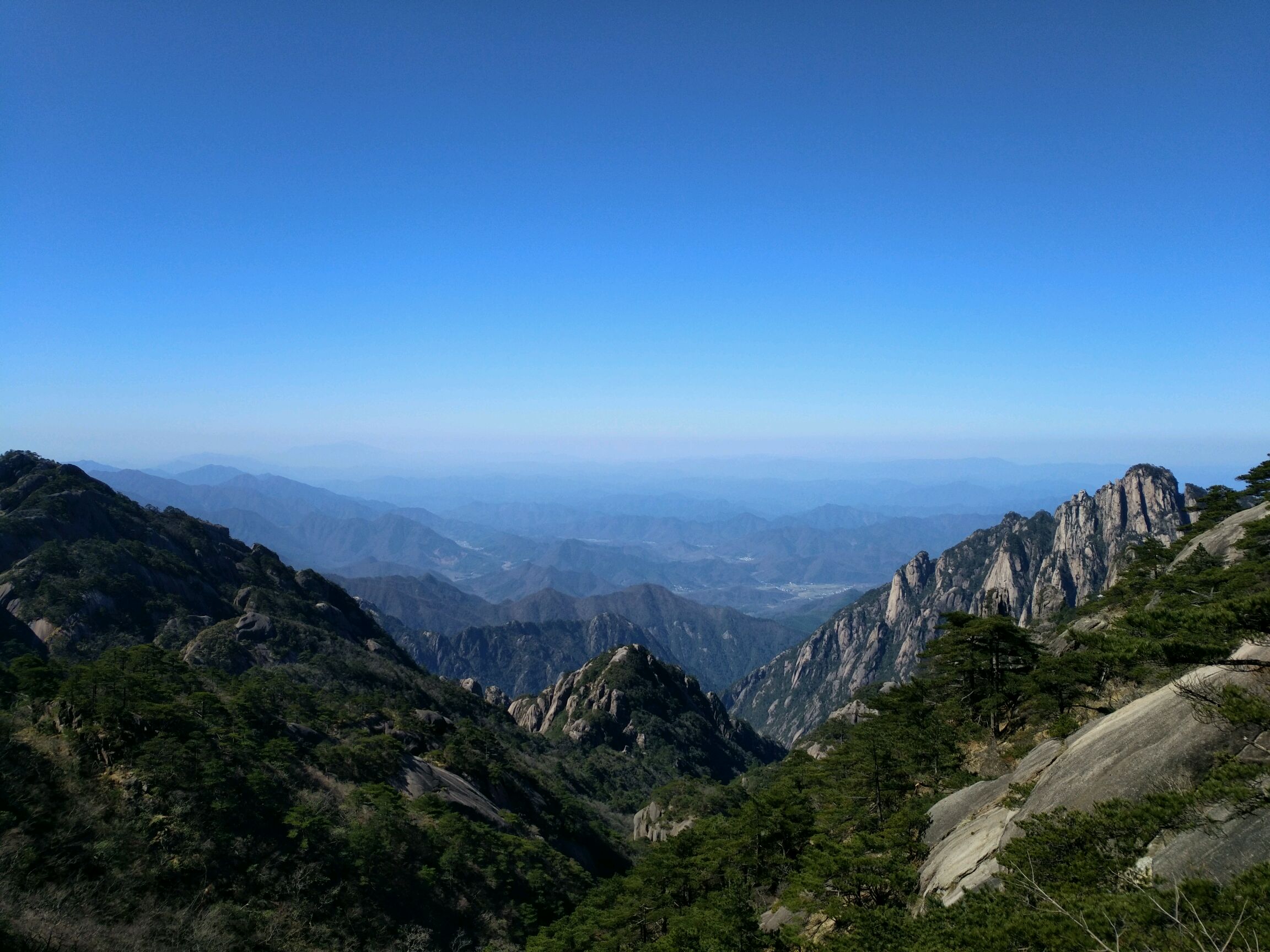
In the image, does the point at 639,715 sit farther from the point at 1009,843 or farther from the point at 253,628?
the point at 1009,843

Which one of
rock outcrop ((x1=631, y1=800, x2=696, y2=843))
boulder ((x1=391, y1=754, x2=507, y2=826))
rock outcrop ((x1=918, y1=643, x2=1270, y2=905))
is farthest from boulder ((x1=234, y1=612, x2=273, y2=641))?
rock outcrop ((x1=918, y1=643, x2=1270, y2=905))

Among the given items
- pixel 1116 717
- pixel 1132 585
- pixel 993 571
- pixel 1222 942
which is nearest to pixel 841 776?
pixel 1116 717

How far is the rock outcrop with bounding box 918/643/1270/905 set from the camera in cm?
1148

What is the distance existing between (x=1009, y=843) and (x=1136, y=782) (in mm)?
3191

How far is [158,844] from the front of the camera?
1024 inches

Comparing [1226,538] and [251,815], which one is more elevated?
[1226,538]

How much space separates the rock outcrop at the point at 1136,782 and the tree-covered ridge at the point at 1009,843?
0.34 metres

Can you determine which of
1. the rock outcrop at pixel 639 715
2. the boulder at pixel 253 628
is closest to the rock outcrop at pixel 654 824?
the rock outcrop at pixel 639 715

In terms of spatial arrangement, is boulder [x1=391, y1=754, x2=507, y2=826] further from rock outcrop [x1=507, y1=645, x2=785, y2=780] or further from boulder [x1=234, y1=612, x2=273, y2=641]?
rock outcrop [x1=507, y1=645, x2=785, y2=780]

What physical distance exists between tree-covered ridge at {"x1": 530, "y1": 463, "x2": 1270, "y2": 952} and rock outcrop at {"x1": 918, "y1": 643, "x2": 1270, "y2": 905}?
0.34 m

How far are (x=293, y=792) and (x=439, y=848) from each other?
348 inches

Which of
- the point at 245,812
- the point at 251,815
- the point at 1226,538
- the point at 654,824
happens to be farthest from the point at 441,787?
the point at 1226,538

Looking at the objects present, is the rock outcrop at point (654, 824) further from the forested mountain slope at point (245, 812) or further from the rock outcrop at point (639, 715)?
the rock outcrop at point (639, 715)

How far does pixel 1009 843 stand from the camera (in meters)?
14.4
